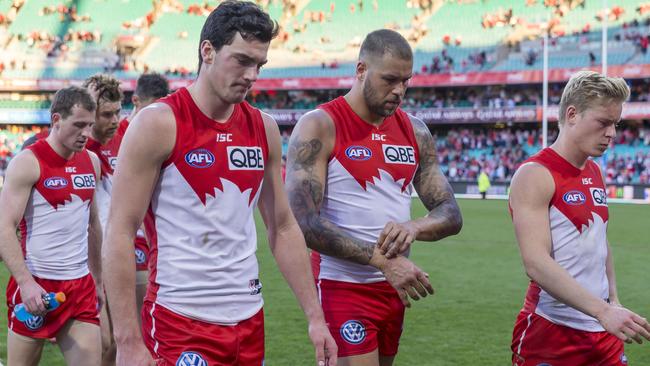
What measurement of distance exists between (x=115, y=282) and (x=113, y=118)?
3.42 metres

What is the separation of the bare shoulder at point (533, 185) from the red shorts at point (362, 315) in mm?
870

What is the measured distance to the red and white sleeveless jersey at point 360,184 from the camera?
15.0 feet

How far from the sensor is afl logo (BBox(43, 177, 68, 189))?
5.47 metres

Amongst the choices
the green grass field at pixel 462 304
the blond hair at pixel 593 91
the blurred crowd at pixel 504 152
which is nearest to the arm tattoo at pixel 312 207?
the blond hair at pixel 593 91

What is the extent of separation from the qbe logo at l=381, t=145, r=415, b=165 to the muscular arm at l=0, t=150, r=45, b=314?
7.27 feet

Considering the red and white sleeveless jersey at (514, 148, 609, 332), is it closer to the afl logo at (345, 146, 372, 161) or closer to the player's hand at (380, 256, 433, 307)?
the player's hand at (380, 256, 433, 307)

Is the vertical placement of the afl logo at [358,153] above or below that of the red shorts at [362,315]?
above

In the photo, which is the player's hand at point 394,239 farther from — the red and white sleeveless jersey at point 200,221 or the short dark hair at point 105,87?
the short dark hair at point 105,87

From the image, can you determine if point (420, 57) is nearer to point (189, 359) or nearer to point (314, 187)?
point (314, 187)

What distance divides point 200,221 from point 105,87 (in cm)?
306

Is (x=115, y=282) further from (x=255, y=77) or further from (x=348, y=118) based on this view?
Result: (x=348, y=118)

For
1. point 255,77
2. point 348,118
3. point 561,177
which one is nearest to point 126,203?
point 255,77

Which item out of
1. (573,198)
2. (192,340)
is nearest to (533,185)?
(573,198)

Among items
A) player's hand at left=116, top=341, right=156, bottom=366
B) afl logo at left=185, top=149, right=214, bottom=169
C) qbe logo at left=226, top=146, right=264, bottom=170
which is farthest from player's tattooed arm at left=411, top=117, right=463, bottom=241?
player's hand at left=116, top=341, right=156, bottom=366
